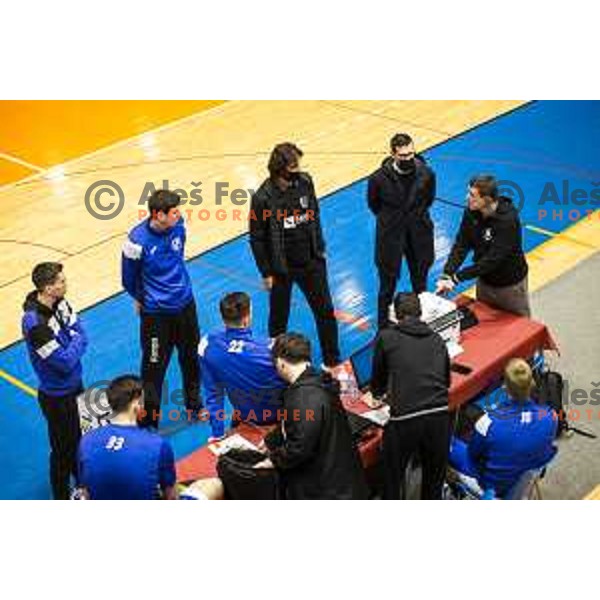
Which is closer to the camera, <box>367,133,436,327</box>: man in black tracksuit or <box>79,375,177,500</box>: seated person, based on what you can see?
<box>79,375,177,500</box>: seated person

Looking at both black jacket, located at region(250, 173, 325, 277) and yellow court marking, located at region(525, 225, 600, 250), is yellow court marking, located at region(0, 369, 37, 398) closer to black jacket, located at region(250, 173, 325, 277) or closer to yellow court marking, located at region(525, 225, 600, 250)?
black jacket, located at region(250, 173, 325, 277)

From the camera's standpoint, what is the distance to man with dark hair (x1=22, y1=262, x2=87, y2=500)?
687 centimetres

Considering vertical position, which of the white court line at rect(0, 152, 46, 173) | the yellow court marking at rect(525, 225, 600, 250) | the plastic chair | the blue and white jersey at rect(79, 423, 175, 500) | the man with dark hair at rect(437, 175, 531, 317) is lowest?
the plastic chair

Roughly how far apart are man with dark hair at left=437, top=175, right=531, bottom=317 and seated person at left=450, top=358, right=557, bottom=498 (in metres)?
1.64

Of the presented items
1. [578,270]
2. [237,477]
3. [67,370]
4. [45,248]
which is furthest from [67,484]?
[578,270]

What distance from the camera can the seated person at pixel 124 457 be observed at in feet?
19.2

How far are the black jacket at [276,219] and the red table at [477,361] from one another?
3.80 feet

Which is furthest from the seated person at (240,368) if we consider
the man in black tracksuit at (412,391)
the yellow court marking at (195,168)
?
the yellow court marking at (195,168)

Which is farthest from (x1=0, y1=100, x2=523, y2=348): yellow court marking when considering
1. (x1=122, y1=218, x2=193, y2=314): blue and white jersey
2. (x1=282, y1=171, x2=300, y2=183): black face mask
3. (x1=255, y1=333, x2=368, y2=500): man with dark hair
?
(x1=255, y1=333, x2=368, y2=500): man with dark hair

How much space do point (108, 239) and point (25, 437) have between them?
11.4 ft

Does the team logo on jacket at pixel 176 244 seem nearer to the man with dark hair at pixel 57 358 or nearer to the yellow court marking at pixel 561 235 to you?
the man with dark hair at pixel 57 358

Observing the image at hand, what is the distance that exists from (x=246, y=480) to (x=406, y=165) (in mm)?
3465

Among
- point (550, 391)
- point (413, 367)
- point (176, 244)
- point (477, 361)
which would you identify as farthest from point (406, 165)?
point (413, 367)

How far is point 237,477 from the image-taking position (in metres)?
6.26
